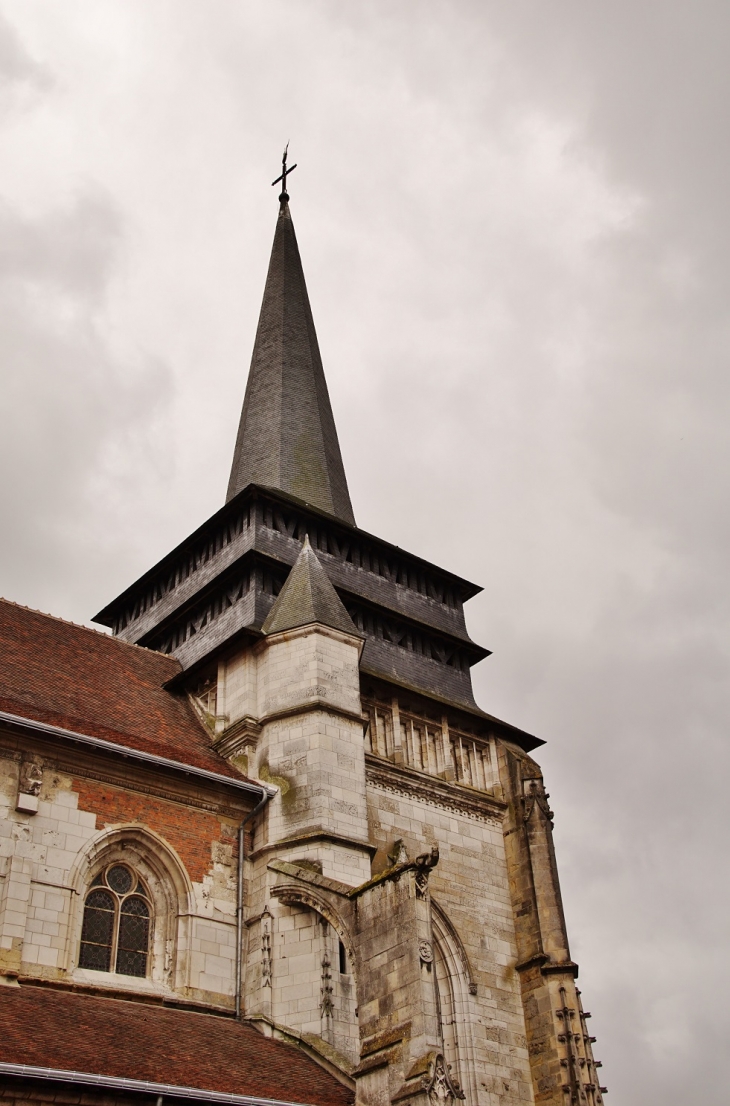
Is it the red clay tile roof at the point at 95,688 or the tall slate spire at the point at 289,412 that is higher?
the tall slate spire at the point at 289,412

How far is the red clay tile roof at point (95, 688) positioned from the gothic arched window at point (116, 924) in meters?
1.95

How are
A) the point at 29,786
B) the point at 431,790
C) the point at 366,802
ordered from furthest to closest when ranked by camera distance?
1. the point at 431,790
2. the point at 366,802
3. the point at 29,786

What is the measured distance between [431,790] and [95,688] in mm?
6379

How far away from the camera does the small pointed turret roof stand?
63.3 ft

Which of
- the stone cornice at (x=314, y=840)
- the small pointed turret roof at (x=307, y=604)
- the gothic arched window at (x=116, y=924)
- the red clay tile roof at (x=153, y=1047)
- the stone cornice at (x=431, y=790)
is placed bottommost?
the red clay tile roof at (x=153, y=1047)

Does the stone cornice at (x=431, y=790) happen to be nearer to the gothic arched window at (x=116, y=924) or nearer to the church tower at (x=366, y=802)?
the church tower at (x=366, y=802)

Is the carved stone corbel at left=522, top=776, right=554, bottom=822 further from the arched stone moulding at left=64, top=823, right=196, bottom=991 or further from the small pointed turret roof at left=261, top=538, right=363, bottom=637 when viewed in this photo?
the arched stone moulding at left=64, top=823, right=196, bottom=991

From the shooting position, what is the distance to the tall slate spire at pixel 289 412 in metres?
26.2

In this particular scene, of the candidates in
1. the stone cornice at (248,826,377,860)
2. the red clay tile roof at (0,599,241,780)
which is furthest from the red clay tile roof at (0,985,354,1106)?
the red clay tile roof at (0,599,241,780)

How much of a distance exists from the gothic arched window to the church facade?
0.03m

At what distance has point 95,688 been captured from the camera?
18.9 m

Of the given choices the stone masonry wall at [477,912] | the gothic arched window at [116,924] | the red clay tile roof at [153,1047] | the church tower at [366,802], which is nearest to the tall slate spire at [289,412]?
the church tower at [366,802]

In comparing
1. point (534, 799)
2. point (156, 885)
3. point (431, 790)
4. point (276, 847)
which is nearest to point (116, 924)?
point (156, 885)

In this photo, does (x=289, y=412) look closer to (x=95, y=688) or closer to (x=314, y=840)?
(x=95, y=688)
